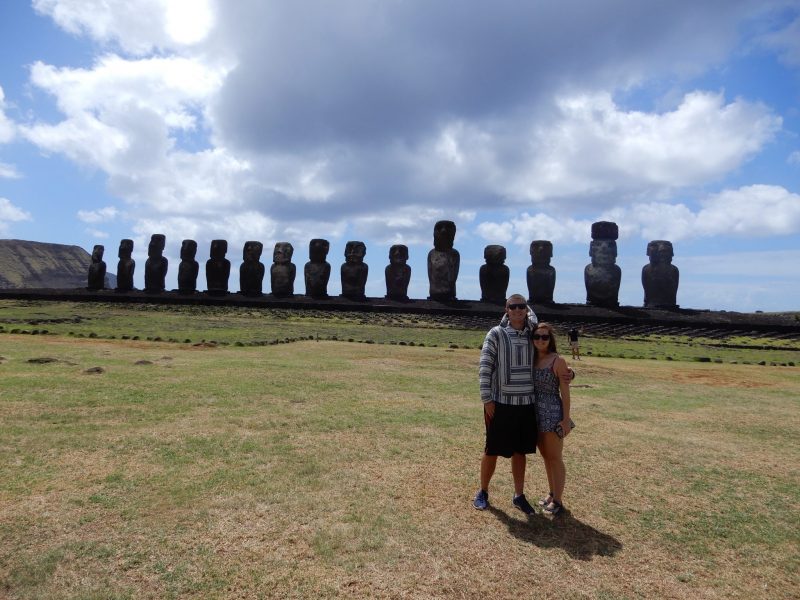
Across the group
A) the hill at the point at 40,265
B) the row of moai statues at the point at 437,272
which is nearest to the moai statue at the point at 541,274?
the row of moai statues at the point at 437,272

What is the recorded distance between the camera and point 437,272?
133ft

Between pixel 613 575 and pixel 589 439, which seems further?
pixel 589 439

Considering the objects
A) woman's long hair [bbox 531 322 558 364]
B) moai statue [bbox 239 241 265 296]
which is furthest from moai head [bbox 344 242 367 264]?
woman's long hair [bbox 531 322 558 364]

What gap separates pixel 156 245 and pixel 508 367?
4884 centimetres

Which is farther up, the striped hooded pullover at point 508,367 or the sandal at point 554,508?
the striped hooded pullover at point 508,367

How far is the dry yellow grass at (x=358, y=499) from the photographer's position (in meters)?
3.96

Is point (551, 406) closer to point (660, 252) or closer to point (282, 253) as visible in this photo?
point (660, 252)

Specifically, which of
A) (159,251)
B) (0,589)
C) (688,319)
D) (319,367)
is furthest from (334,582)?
(159,251)

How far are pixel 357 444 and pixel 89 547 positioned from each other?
3.40 metres

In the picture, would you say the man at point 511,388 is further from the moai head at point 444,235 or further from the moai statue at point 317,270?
the moai statue at point 317,270

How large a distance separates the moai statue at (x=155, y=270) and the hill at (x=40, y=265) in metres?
48.6

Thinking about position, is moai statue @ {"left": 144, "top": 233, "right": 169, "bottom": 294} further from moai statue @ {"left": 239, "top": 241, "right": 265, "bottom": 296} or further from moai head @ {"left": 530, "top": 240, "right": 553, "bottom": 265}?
moai head @ {"left": 530, "top": 240, "right": 553, "bottom": 265}

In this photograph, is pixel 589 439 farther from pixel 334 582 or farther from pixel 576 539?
pixel 334 582

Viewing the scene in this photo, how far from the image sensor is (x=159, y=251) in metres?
48.1
